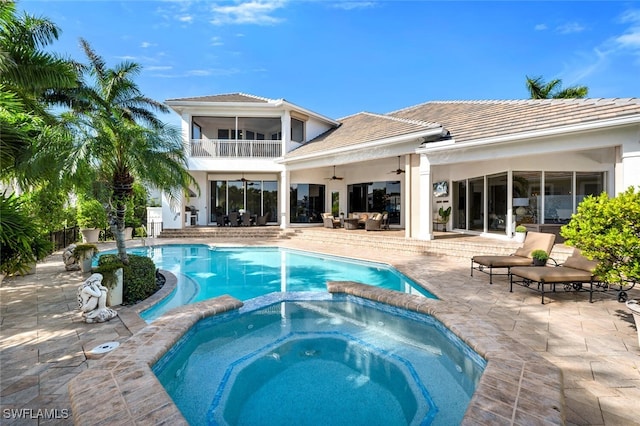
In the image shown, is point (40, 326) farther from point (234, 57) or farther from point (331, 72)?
point (331, 72)

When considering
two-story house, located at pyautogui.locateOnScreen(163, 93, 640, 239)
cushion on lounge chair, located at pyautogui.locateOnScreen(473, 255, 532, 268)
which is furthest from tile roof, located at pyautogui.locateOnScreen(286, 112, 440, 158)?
cushion on lounge chair, located at pyautogui.locateOnScreen(473, 255, 532, 268)

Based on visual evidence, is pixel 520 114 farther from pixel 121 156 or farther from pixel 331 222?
pixel 121 156

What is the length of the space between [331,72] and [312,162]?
1178cm

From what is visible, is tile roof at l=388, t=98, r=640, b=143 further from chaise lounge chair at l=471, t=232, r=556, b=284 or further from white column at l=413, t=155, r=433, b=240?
chaise lounge chair at l=471, t=232, r=556, b=284

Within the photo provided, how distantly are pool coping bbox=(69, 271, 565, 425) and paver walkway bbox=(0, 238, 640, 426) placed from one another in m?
0.21

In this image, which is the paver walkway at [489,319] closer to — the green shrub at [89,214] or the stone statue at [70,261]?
the stone statue at [70,261]

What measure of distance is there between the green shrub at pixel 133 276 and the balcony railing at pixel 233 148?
12.6m

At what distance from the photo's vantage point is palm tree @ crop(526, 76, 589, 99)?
20766 mm

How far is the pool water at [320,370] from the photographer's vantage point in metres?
3.29

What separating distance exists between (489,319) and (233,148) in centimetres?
1726

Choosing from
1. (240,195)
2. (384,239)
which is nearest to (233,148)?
(240,195)

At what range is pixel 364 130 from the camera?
16594mm

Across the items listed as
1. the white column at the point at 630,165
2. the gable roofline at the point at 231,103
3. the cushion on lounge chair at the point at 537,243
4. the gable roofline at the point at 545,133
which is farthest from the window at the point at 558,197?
the gable roofline at the point at 231,103

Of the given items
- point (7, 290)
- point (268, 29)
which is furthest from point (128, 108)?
point (7, 290)
